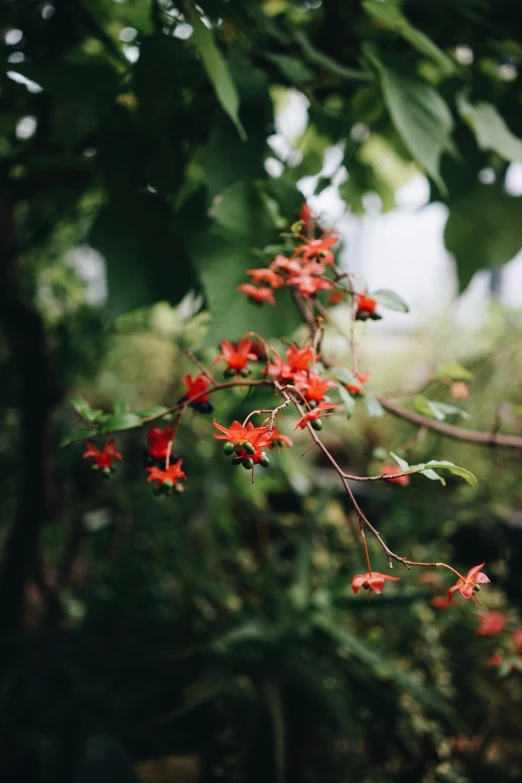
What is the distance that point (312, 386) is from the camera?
302 mm

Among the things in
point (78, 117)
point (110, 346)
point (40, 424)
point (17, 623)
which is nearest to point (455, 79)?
point (78, 117)

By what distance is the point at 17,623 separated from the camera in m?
0.90

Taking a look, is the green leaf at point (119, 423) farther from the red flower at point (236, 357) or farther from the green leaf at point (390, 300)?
the green leaf at point (390, 300)

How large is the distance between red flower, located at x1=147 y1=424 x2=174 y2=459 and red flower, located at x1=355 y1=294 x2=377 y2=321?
0.13 m

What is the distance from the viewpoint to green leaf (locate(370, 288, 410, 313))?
34 centimetres

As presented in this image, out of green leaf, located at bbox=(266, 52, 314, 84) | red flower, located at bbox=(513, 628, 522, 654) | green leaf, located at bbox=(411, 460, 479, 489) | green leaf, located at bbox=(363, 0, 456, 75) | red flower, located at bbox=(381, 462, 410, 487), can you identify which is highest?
green leaf, located at bbox=(363, 0, 456, 75)

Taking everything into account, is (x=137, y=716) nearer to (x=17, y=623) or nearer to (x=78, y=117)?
(x=17, y=623)

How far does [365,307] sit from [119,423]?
0.52 feet

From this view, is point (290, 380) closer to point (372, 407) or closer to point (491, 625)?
point (372, 407)

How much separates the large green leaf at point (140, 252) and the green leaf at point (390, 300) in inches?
6.0

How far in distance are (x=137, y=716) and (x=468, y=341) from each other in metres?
1.13

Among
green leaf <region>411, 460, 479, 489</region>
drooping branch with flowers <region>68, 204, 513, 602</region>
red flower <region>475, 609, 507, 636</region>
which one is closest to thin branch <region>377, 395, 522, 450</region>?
drooping branch with flowers <region>68, 204, 513, 602</region>

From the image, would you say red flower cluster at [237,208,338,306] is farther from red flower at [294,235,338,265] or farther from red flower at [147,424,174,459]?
red flower at [147,424,174,459]

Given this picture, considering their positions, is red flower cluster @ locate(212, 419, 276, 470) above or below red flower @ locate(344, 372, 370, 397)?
above
